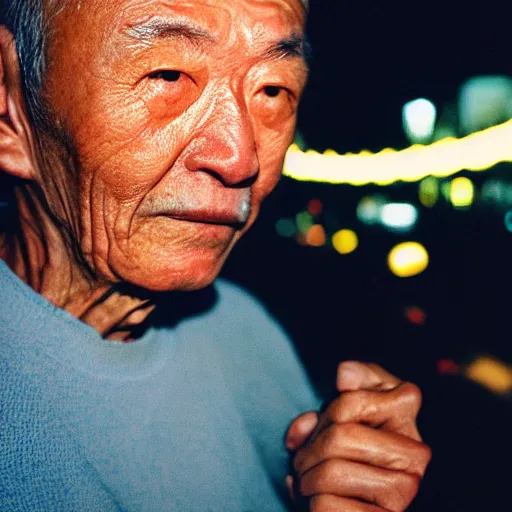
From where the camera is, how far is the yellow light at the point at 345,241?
19.9m

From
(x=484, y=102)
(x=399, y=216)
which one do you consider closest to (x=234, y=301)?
(x=484, y=102)

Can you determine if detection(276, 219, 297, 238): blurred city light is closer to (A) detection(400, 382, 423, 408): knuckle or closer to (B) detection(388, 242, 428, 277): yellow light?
(B) detection(388, 242, 428, 277): yellow light

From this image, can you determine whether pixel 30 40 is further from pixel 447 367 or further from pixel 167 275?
pixel 447 367

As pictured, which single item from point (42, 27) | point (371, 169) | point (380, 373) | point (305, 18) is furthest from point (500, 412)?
point (371, 169)

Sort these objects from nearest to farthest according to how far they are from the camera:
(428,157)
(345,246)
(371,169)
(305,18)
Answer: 1. (305,18)
2. (428,157)
3. (371,169)
4. (345,246)

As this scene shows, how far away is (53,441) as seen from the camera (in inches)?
41.3

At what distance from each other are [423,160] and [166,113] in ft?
38.0

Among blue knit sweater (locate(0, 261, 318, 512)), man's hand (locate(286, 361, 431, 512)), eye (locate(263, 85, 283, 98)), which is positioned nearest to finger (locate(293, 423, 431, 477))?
man's hand (locate(286, 361, 431, 512))

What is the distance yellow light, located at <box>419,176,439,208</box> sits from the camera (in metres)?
18.0

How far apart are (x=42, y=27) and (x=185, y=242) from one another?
677 millimetres

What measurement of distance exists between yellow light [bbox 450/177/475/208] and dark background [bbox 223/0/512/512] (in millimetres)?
421

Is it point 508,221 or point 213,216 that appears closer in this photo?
point 213,216

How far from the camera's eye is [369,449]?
1313 mm

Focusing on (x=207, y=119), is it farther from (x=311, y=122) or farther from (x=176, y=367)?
(x=311, y=122)
